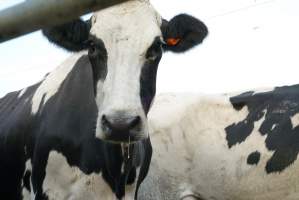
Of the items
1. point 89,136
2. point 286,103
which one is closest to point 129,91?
point 89,136

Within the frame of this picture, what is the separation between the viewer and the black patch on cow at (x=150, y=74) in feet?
12.5

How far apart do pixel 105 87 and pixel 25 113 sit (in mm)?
1640

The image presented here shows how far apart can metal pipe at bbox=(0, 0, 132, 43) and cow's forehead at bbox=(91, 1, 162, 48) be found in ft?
9.56

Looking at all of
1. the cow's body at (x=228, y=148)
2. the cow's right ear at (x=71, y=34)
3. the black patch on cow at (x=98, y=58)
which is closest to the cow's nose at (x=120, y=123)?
the black patch on cow at (x=98, y=58)

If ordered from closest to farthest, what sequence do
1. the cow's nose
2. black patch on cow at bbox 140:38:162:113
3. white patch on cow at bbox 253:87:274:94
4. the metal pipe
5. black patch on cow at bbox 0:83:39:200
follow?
the metal pipe → the cow's nose → black patch on cow at bbox 140:38:162:113 → black patch on cow at bbox 0:83:39:200 → white patch on cow at bbox 253:87:274:94

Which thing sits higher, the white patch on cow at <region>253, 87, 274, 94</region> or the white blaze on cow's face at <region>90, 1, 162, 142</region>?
the white blaze on cow's face at <region>90, 1, 162, 142</region>

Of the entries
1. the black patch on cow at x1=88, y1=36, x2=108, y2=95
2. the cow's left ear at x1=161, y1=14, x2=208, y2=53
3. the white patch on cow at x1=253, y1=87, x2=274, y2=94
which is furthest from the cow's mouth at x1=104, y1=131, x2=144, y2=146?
the white patch on cow at x1=253, y1=87, x2=274, y2=94

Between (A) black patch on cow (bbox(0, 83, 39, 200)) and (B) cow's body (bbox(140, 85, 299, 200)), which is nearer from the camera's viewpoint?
(A) black patch on cow (bbox(0, 83, 39, 200))

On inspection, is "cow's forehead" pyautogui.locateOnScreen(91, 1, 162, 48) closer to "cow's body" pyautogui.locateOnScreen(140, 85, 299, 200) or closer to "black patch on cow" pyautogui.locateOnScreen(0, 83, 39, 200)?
"black patch on cow" pyautogui.locateOnScreen(0, 83, 39, 200)

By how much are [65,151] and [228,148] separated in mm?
3581

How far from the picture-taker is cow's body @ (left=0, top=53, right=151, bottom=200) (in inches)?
168

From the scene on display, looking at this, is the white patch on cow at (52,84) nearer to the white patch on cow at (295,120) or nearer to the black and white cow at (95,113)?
the black and white cow at (95,113)

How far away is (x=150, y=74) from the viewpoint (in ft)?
12.9

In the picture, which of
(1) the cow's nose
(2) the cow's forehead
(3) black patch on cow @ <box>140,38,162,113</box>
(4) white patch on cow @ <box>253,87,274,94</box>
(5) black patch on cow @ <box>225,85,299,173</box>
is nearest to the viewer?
(1) the cow's nose
